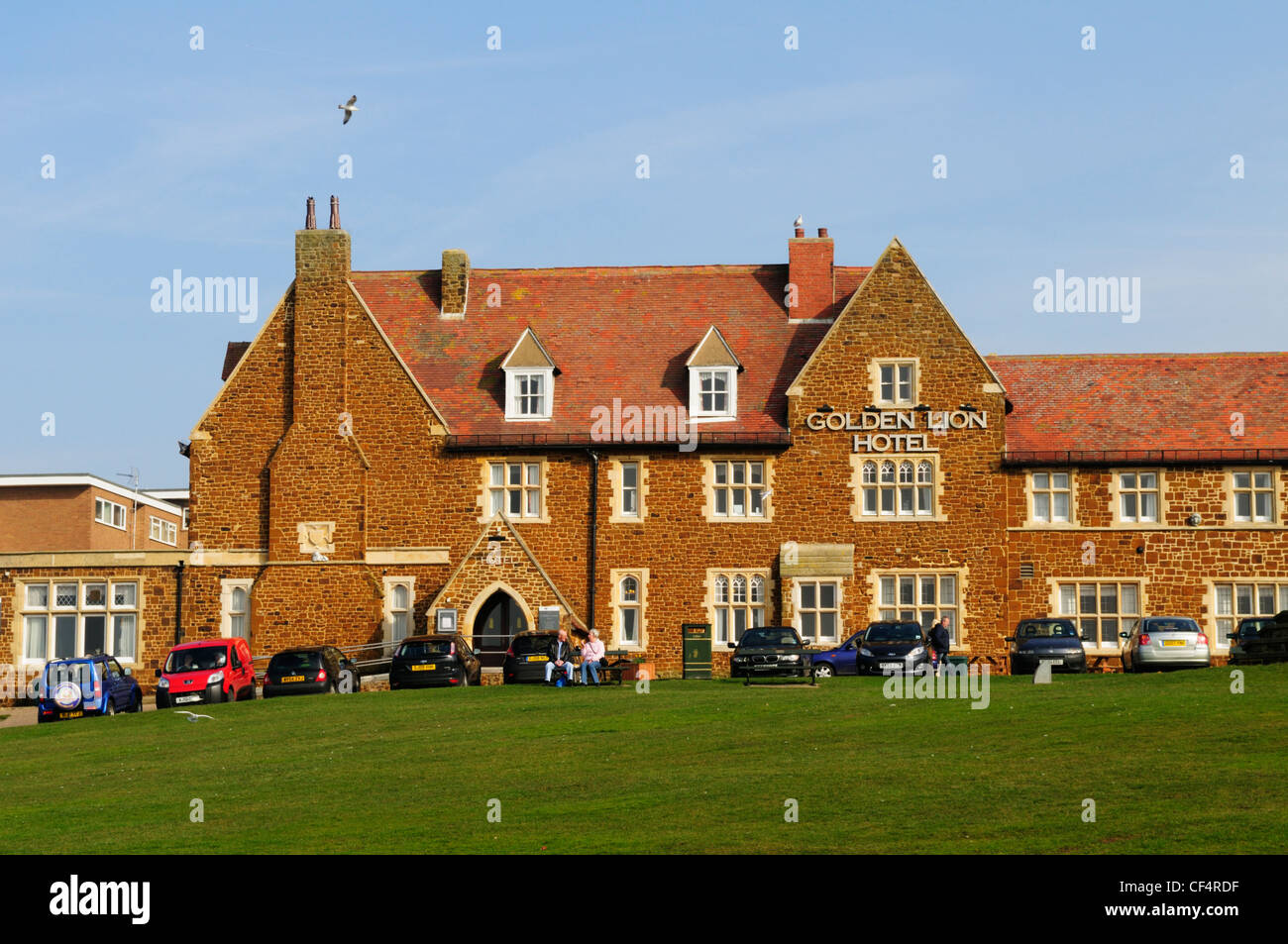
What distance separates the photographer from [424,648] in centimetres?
4147

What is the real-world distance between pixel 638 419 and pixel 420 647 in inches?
424

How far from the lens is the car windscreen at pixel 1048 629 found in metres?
41.9

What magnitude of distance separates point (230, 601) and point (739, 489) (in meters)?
14.7

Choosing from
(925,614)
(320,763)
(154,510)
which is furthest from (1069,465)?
(154,510)

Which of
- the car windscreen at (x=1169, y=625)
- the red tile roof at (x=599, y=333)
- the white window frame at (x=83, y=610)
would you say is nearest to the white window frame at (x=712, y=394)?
the red tile roof at (x=599, y=333)

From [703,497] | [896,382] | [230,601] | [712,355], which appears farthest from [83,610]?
[896,382]

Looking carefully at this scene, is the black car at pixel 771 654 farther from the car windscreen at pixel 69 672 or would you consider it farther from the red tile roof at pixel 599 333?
the car windscreen at pixel 69 672

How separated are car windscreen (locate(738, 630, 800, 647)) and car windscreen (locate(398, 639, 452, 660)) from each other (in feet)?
23.4

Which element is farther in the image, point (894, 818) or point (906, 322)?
point (906, 322)

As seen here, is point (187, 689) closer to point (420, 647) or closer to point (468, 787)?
point (420, 647)

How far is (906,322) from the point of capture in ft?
159

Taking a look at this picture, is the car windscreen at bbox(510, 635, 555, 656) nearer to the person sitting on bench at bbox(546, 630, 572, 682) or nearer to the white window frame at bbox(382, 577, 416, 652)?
the person sitting on bench at bbox(546, 630, 572, 682)
